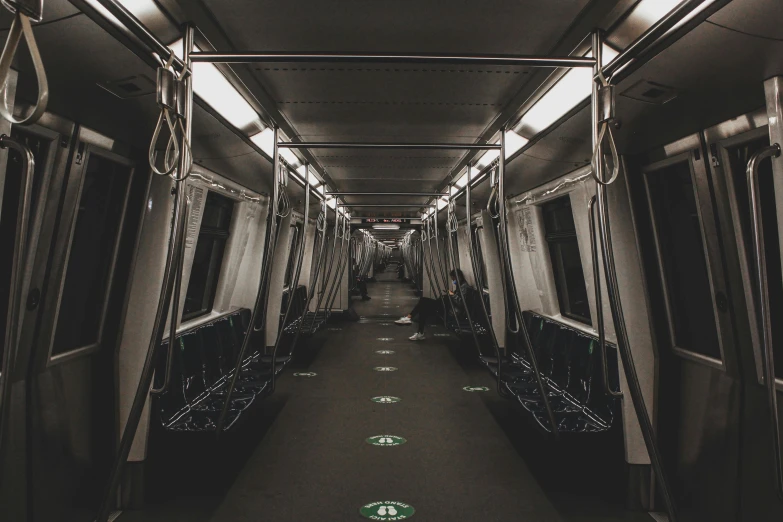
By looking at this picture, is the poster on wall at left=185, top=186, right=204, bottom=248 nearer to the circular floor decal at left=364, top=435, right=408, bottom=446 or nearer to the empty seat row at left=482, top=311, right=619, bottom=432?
the circular floor decal at left=364, top=435, right=408, bottom=446

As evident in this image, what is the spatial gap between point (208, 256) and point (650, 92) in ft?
16.6

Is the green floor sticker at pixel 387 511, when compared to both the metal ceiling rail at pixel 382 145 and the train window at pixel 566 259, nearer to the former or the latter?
the metal ceiling rail at pixel 382 145

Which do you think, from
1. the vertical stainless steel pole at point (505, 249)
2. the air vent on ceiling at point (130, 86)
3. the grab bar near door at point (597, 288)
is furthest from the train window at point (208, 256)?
the grab bar near door at point (597, 288)

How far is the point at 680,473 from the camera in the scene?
3.23m

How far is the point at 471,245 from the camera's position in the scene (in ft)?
16.5

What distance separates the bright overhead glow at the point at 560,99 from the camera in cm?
255

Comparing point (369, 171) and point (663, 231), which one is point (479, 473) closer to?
point (663, 231)

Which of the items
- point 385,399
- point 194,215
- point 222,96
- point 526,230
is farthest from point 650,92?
point 385,399

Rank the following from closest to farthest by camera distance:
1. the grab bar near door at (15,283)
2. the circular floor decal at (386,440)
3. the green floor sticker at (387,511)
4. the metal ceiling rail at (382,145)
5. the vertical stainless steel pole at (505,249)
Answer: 1. the grab bar near door at (15,283)
2. the green floor sticker at (387,511)
3. the vertical stainless steel pole at (505,249)
4. the metal ceiling rail at (382,145)
5. the circular floor decal at (386,440)

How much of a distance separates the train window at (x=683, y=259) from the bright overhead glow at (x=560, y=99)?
87 centimetres

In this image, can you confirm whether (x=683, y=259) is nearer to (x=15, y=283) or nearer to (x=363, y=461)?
(x=363, y=461)

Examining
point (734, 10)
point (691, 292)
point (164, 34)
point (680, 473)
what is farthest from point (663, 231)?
point (164, 34)

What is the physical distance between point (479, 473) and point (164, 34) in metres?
3.63

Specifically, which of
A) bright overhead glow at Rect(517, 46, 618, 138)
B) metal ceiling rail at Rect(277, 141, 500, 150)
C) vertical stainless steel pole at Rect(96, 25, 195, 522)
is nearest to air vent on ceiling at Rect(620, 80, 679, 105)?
bright overhead glow at Rect(517, 46, 618, 138)
